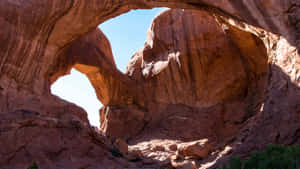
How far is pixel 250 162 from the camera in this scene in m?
4.92

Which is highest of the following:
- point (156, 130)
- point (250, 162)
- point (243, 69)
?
point (243, 69)

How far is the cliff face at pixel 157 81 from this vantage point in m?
8.21

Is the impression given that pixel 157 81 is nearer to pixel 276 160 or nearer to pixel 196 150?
pixel 196 150

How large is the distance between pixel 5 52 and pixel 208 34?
1141cm

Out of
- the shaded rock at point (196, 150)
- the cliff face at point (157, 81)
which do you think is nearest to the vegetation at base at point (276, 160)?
the cliff face at point (157, 81)

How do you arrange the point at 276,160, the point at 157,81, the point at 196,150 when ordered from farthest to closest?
the point at 157,81 → the point at 196,150 → the point at 276,160

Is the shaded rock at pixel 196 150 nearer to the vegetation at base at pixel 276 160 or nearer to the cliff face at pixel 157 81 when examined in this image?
the cliff face at pixel 157 81

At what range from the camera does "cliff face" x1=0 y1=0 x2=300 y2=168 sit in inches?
323

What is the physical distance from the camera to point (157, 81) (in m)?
17.6

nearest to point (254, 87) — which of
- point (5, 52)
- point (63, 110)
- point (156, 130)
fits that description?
point (156, 130)

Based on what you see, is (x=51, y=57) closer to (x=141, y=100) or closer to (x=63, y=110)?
(x=63, y=110)

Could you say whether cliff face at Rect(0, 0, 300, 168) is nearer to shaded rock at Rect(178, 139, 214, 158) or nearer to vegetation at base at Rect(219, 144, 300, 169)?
shaded rock at Rect(178, 139, 214, 158)

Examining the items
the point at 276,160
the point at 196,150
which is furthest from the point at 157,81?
the point at 276,160

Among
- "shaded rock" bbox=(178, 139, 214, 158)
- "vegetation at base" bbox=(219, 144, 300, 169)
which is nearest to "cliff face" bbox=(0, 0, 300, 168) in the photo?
"shaded rock" bbox=(178, 139, 214, 158)
